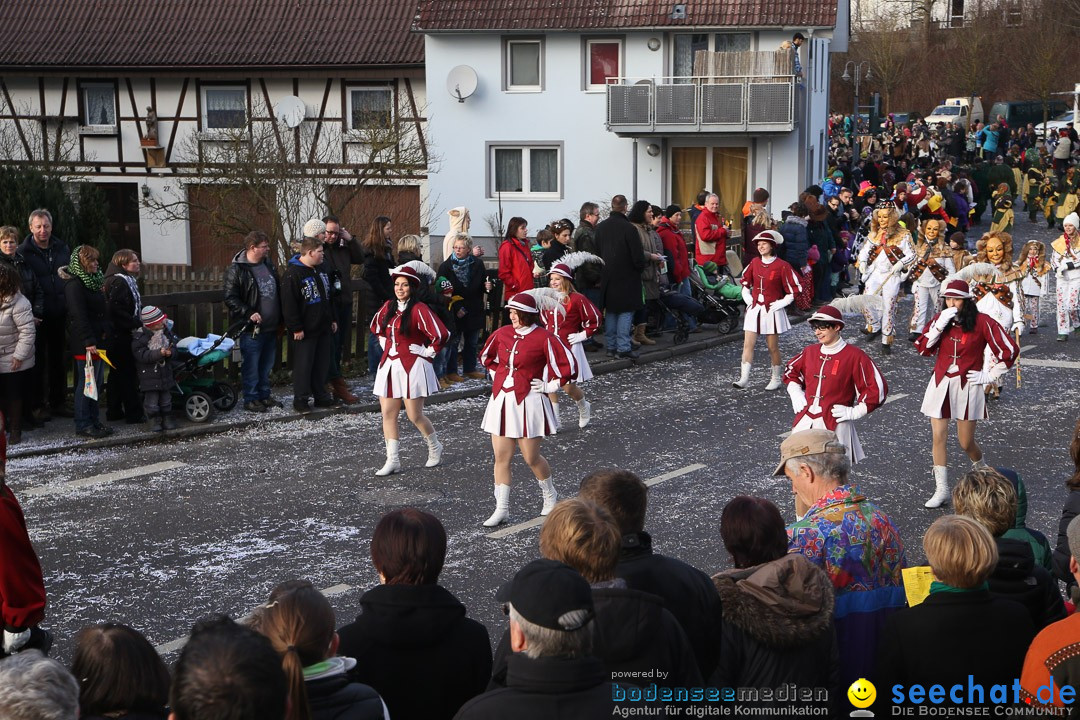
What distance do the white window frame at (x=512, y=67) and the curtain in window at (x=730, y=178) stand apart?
5152mm

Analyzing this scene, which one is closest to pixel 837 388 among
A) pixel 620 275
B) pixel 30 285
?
pixel 620 275

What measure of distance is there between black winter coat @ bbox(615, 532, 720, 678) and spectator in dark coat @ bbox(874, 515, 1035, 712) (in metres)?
0.61

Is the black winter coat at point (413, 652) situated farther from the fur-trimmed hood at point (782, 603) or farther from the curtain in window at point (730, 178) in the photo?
the curtain in window at point (730, 178)

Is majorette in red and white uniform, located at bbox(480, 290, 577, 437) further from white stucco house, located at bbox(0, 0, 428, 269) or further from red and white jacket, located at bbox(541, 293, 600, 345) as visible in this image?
white stucco house, located at bbox(0, 0, 428, 269)

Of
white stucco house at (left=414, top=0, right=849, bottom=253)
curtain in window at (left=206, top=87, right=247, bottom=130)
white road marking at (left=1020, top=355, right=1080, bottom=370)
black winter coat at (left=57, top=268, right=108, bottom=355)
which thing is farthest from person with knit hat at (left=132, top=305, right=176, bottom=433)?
curtain in window at (left=206, top=87, right=247, bottom=130)

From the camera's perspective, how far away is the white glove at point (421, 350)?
452 inches

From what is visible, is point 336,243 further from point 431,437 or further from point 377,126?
point 377,126

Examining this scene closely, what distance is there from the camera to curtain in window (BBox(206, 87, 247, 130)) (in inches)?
1473

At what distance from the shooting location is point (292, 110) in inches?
1432

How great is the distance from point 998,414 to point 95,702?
467 inches

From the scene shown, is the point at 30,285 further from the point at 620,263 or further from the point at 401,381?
the point at 620,263

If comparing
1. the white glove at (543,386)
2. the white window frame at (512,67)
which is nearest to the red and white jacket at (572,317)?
the white glove at (543,386)

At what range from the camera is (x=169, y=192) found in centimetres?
3756

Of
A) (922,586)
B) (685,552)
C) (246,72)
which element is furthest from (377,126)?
(922,586)
